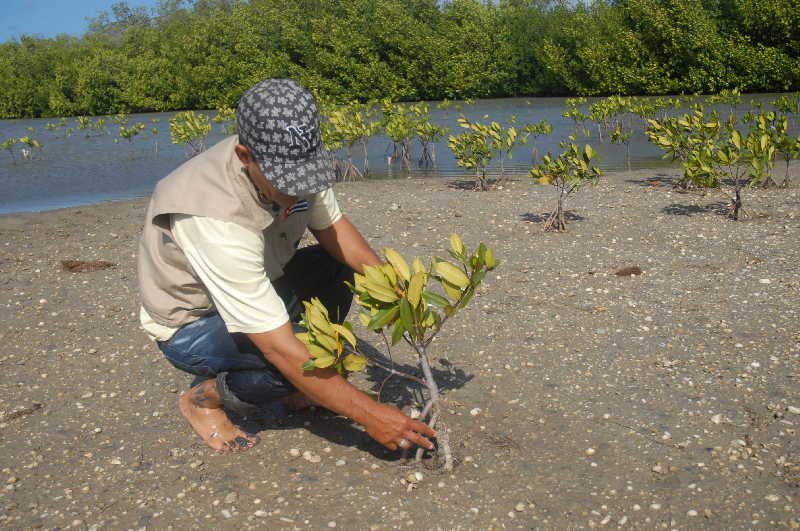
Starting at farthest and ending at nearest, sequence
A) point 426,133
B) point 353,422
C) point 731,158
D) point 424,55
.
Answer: point 424,55 → point 426,133 → point 731,158 → point 353,422

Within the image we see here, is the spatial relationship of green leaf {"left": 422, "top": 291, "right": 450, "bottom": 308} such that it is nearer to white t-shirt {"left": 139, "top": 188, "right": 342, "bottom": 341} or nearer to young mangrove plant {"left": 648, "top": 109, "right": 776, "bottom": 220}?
white t-shirt {"left": 139, "top": 188, "right": 342, "bottom": 341}

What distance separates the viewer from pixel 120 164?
14.0 metres

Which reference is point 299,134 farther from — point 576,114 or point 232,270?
point 576,114

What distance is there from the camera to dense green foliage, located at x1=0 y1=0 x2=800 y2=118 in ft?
73.8

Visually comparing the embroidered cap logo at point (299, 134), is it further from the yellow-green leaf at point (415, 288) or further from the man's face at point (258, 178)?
the yellow-green leaf at point (415, 288)

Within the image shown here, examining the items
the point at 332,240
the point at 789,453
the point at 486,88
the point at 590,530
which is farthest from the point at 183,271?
the point at 486,88

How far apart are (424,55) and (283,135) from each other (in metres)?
29.3

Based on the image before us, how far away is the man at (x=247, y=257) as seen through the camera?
214cm

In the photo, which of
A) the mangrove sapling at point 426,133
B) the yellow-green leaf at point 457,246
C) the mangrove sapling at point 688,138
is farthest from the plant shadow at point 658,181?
the yellow-green leaf at point 457,246

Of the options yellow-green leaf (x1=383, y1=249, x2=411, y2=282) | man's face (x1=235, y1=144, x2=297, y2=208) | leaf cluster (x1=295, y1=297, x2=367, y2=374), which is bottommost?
leaf cluster (x1=295, y1=297, x2=367, y2=374)

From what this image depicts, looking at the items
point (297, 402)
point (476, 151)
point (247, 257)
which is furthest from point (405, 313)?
point (476, 151)

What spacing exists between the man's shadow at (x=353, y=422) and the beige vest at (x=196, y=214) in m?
0.68

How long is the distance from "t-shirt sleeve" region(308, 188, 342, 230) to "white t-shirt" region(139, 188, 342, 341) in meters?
0.50

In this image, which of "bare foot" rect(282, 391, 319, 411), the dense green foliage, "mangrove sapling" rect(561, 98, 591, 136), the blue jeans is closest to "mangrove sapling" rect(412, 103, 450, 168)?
"mangrove sapling" rect(561, 98, 591, 136)
